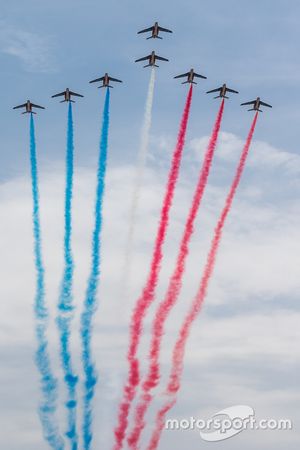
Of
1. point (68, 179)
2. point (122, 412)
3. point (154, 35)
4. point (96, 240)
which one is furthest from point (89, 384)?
point (154, 35)

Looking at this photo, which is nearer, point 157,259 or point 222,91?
point 157,259

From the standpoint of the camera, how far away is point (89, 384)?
148 meters

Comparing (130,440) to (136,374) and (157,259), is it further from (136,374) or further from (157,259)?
(157,259)

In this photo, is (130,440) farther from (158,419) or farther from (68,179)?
(68,179)

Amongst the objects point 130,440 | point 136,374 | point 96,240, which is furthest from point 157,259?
point 130,440

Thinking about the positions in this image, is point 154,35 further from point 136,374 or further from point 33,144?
point 136,374

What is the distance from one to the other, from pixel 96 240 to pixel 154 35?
112 feet

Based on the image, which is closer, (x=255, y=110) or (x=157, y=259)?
(x=157, y=259)

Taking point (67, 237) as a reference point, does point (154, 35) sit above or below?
above

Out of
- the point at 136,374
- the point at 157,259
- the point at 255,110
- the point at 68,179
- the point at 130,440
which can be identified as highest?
the point at 255,110

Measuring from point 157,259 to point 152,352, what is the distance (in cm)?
1508

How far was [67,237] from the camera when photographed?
144 metres

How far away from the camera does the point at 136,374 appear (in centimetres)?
14550

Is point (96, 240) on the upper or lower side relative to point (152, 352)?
upper
